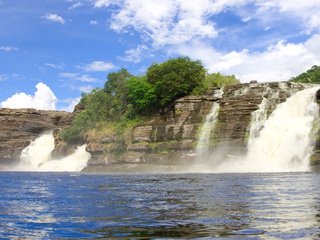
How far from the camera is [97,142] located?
78812 mm

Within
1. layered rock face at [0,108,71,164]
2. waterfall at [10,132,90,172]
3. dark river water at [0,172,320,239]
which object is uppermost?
layered rock face at [0,108,71,164]

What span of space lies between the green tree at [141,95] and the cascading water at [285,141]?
25408 millimetres

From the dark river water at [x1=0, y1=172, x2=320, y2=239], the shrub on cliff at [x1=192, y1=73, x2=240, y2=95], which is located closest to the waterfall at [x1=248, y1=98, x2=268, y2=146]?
the shrub on cliff at [x1=192, y1=73, x2=240, y2=95]

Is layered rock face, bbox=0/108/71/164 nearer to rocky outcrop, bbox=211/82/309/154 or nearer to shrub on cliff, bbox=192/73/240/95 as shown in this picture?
shrub on cliff, bbox=192/73/240/95

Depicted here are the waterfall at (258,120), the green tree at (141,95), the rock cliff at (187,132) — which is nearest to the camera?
the waterfall at (258,120)

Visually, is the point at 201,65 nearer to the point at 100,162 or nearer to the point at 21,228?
the point at 100,162

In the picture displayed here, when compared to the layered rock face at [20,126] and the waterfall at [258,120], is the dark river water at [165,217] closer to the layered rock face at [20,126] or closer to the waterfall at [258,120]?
the waterfall at [258,120]

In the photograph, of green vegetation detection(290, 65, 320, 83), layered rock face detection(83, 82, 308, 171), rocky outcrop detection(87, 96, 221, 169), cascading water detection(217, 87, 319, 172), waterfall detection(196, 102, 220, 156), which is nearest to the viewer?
cascading water detection(217, 87, 319, 172)

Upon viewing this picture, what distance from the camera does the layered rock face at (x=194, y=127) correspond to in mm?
61344

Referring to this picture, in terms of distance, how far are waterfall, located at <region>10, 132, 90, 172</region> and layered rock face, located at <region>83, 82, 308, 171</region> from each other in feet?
31.4

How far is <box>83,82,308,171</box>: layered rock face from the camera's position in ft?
201

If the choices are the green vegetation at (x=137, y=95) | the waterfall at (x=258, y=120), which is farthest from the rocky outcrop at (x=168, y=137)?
the waterfall at (x=258, y=120)

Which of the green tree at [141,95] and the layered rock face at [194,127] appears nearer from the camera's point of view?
the layered rock face at [194,127]

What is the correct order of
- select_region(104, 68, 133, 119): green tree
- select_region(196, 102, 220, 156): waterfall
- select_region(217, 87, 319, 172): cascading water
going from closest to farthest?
select_region(217, 87, 319, 172): cascading water
select_region(196, 102, 220, 156): waterfall
select_region(104, 68, 133, 119): green tree
